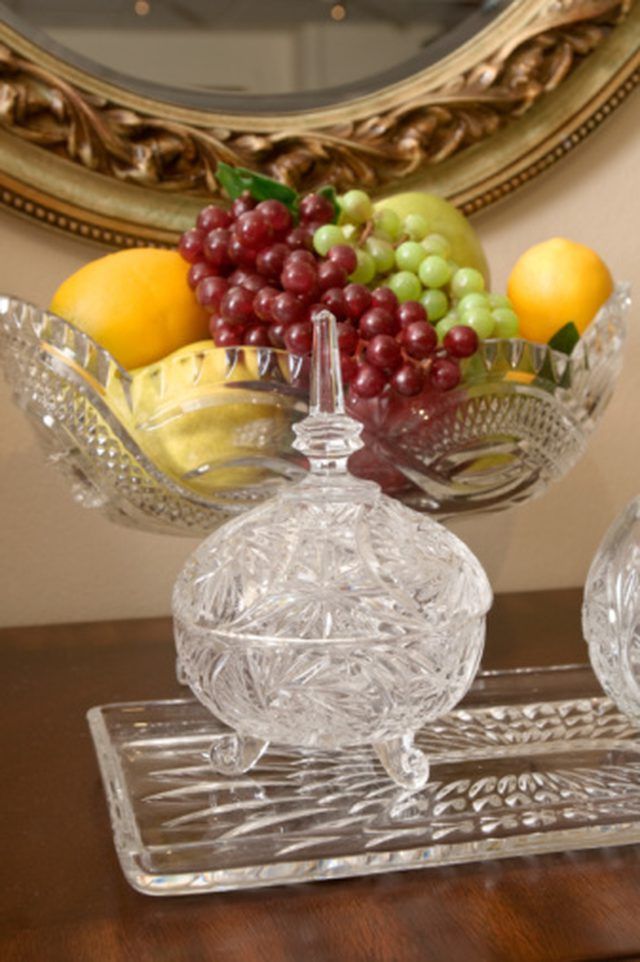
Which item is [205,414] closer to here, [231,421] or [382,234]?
[231,421]

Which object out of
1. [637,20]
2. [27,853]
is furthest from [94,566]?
[637,20]

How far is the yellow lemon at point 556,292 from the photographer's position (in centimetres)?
68

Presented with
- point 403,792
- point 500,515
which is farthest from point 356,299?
point 500,515

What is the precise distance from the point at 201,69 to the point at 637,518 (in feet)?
1.41

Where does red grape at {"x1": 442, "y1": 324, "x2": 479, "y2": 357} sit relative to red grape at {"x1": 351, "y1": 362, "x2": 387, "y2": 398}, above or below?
above

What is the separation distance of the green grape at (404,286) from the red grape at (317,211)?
45 millimetres

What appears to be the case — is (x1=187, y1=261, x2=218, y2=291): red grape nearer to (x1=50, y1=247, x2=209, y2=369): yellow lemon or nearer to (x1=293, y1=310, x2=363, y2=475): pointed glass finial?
(x1=50, y1=247, x2=209, y2=369): yellow lemon


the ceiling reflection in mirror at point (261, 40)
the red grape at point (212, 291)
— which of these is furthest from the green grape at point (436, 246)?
the ceiling reflection in mirror at point (261, 40)

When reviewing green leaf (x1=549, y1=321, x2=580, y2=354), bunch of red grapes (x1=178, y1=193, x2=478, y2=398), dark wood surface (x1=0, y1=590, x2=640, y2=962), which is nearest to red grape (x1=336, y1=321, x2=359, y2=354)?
bunch of red grapes (x1=178, y1=193, x2=478, y2=398)

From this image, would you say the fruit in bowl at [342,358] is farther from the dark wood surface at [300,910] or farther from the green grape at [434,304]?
the dark wood surface at [300,910]

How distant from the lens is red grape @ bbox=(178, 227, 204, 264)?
64 centimetres

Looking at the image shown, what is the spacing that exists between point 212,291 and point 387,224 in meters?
0.10

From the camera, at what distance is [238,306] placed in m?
0.60

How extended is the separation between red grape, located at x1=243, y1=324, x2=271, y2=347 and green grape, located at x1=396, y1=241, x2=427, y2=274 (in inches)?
3.0
